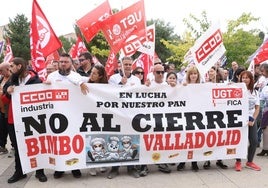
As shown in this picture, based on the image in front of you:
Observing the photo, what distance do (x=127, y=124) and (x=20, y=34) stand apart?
160ft

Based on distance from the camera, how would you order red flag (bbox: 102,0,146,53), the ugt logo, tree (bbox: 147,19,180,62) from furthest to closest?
tree (bbox: 147,19,180,62), red flag (bbox: 102,0,146,53), the ugt logo

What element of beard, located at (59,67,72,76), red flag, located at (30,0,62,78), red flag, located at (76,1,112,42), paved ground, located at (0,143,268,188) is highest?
red flag, located at (76,1,112,42)

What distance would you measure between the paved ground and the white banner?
0.78 feet

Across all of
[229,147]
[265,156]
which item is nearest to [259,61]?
[265,156]

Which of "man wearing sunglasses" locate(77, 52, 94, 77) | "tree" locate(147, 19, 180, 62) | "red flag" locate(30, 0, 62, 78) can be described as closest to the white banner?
"red flag" locate(30, 0, 62, 78)

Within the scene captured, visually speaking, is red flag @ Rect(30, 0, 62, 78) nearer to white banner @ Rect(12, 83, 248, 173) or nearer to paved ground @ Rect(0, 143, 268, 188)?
white banner @ Rect(12, 83, 248, 173)

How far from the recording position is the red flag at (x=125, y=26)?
729 centimetres

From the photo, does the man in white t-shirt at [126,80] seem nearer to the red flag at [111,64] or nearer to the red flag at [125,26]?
the red flag at [125,26]

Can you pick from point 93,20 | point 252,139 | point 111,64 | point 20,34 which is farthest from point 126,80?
point 20,34

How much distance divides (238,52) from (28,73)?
2098 cm

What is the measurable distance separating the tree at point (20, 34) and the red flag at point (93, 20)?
43.3 meters

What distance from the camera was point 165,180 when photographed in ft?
19.9

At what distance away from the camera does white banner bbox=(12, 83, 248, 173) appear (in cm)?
595

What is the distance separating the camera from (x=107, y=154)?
6.12m
